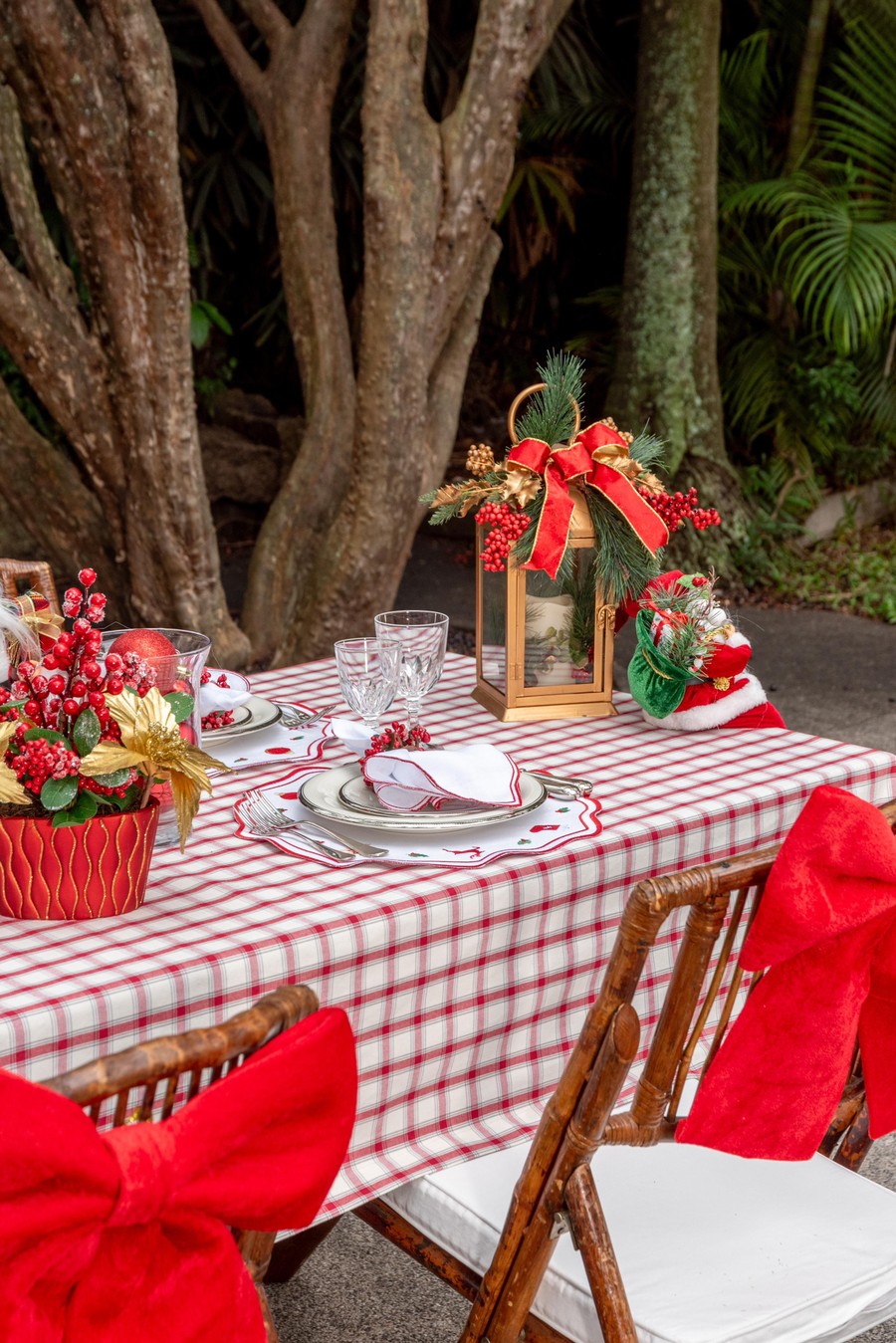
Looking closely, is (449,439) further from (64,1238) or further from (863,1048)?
(64,1238)

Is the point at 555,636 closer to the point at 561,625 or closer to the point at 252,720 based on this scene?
the point at 561,625

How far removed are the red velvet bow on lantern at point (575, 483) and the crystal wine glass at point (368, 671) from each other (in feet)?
0.96

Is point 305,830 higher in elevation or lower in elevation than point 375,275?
lower

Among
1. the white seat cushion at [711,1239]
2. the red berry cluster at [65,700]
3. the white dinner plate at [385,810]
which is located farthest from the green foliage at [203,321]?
the white seat cushion at [711,1239]

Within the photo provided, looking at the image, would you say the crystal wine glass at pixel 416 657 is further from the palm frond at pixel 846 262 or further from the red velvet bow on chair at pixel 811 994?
the palm frond at pixel 846 262

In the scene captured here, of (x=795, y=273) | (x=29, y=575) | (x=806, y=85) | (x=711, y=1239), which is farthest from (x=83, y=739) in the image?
(x=806, y=85)

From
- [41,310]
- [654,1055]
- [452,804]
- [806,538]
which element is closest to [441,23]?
[806,538]

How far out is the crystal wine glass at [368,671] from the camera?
78.9 inches

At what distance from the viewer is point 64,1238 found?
0.94 meters

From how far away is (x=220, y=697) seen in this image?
2.15 metres

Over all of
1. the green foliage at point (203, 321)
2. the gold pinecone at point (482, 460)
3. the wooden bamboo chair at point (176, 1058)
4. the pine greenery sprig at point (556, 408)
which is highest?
the green foliage at point (203, 321)

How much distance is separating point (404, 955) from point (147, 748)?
13.9 inches

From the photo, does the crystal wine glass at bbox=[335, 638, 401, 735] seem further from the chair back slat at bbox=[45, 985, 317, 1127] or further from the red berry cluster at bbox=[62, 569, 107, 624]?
the chair back slat at bbox=[45, 985, 317, 1127]

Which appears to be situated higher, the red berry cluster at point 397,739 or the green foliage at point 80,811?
the green foliage at point 80,811
